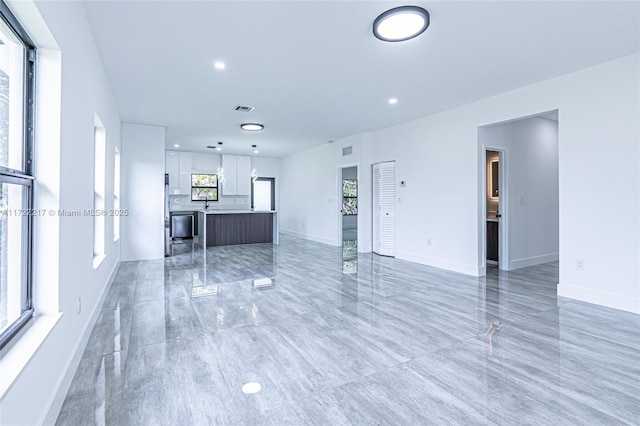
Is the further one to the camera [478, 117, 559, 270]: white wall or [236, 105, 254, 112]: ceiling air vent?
[478, 117, 559, 270]: white wall

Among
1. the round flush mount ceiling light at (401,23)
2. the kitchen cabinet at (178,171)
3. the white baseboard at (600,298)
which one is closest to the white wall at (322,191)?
the kitchen cabinet at (178,171)

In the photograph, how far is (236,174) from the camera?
1020 cm

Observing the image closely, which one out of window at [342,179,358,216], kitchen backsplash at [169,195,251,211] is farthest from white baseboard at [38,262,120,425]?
window at [342,179,358,216]

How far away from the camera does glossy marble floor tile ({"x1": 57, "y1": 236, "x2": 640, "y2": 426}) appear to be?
1754 millimetres

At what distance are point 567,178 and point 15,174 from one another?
5.05 meters

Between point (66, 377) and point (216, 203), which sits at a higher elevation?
point (216, 203)

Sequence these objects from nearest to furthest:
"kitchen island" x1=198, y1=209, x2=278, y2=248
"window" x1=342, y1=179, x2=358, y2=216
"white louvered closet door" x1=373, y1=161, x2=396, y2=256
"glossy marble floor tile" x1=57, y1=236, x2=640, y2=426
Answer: "glossy marble floor tile" x1=57, y1=236, x2=640, y2=426, "white louvered closet door" x1=373, y1=161, x2=396, y2=256, "kitchen island" x1=198, y1=209, x2=278, y2=248, "window" x1=342, y1=179, x2=358, y2=216

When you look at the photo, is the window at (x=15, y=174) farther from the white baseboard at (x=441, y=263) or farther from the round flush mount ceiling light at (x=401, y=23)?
the white baseboard at (x=441, y=263)

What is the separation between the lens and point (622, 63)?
3459 millimetres

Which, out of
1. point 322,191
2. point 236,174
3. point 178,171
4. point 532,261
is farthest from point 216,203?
point 532,261

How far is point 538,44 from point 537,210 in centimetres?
346

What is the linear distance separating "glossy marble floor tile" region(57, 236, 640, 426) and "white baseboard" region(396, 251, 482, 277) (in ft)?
1.98

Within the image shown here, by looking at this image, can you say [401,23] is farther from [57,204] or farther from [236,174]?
[236,174]

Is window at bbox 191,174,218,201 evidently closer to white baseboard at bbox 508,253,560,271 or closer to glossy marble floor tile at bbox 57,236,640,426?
glossy marble floor tile at bbox 57,236,640,426
